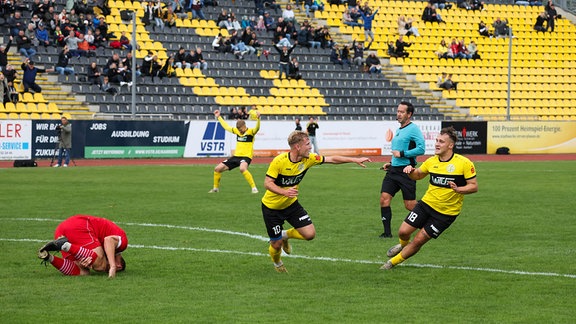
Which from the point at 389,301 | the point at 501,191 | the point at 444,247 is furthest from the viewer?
the point at 501,191

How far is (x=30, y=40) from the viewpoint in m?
42.0

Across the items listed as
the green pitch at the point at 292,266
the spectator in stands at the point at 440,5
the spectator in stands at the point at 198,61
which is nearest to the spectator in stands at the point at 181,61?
the spectator in stands at the point at 198,61

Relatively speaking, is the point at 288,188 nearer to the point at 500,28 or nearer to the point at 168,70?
the point at 168,70

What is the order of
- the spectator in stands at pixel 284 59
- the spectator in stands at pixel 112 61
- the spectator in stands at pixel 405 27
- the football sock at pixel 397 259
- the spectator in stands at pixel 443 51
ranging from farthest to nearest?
the spectator in stands at pixel 443 51, the spectator in stands at pixel 405 27, the spectator in stands at pixel 284 59, the spectator in stands at pixel 112 61, the football sock at pixel 397 259

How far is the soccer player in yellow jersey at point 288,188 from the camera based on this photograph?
1208 centimetres

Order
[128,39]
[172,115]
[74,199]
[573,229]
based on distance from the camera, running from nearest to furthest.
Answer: [573,229] → [74,199] → [172,115] → [128,39]

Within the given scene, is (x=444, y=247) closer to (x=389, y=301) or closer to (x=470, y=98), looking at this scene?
(x=389, y=301)

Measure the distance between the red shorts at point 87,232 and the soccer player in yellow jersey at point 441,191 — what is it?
141 inches

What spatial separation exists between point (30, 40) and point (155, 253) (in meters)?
30.0

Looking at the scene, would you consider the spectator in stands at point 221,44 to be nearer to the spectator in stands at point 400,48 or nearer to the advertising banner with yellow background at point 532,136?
the spectator in stands at point 400,48

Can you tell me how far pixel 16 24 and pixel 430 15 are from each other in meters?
25.4

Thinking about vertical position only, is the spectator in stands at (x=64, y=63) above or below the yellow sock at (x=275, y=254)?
above

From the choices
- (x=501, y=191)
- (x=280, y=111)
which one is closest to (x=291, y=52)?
(x=280, y=111)

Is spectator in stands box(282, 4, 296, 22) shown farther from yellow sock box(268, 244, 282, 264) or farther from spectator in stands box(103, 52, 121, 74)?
yellow sock box(268, 244, 282, 264)
